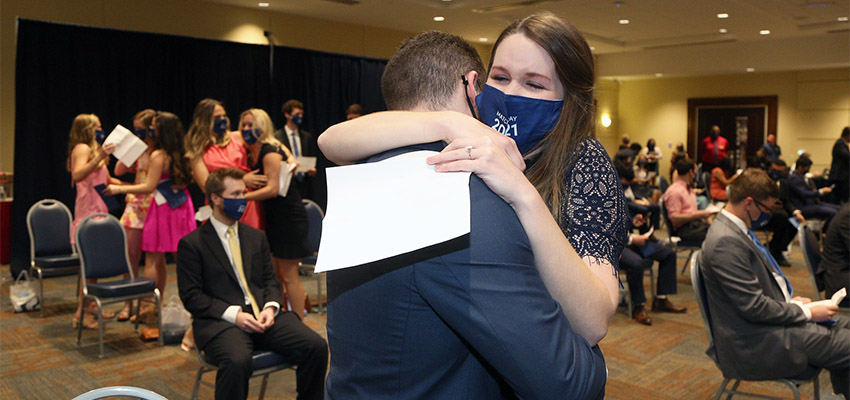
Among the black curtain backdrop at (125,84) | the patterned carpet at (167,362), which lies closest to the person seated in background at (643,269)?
the patterned carpet at (167,362)

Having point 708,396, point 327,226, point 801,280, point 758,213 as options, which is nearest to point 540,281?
point 327,226

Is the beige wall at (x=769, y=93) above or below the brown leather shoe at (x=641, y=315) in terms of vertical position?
above

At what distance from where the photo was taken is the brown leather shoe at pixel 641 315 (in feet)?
17.8

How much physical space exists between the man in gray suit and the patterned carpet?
88 cm

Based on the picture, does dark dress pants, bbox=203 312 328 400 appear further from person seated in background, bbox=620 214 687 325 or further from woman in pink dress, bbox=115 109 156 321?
person seated in background, bbox=620 214 687 325

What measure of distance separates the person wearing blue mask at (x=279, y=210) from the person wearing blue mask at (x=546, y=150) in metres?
3.67

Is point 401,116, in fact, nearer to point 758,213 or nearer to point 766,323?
point 766,323

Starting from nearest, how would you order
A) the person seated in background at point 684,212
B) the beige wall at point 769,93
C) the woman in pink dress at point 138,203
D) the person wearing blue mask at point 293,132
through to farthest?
the woman in pink dress at point 138,203
the person wearing blue mask at point 293,132
the person seated in background at point 684,212
the beige wall at point 769,93

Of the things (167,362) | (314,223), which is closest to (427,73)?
(167,362)

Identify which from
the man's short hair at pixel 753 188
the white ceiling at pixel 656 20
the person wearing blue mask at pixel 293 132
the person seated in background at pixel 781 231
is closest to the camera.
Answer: the man's short hair at pixel 753 188

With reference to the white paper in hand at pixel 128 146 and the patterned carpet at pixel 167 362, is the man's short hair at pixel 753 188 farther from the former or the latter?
the white paper in hand at pixel 128 146

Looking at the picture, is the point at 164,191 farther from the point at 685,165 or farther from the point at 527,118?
the point at 685,165

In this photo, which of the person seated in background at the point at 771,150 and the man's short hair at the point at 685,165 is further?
the person seated in background at the point at 771,150

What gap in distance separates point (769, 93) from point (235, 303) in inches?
631
